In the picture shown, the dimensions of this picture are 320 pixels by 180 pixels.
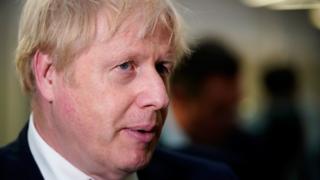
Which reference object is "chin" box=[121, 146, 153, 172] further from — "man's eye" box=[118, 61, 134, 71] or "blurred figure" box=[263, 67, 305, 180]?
"blurred figure" box=[263, 67, 305, 180]

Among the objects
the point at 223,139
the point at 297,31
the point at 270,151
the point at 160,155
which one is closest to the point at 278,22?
the point at 297,31

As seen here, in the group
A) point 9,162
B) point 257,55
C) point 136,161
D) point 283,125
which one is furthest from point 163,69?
point 257,55

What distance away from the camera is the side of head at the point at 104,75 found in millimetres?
2059

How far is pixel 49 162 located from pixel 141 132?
28cm

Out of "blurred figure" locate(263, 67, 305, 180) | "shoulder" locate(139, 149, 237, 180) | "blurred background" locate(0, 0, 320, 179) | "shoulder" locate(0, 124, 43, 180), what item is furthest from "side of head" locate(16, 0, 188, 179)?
"blurred background" locate(0, 0, 320, 179)

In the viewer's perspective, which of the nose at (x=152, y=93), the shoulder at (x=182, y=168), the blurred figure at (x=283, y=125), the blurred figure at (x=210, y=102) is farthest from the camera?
the blurred figure at (x=283, y=125)

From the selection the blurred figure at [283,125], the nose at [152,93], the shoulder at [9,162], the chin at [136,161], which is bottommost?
the blurred figure at [283,125]

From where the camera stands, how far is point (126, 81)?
207 cm

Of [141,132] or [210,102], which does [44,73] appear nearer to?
[141,132]

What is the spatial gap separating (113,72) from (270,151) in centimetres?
202

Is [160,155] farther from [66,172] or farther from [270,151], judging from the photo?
[270,151]

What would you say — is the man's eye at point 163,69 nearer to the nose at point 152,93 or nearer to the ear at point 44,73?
the nose at point 152,93

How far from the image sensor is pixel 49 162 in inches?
86.0

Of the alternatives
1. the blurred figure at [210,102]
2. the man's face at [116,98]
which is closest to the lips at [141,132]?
the man's face at [116,98]
